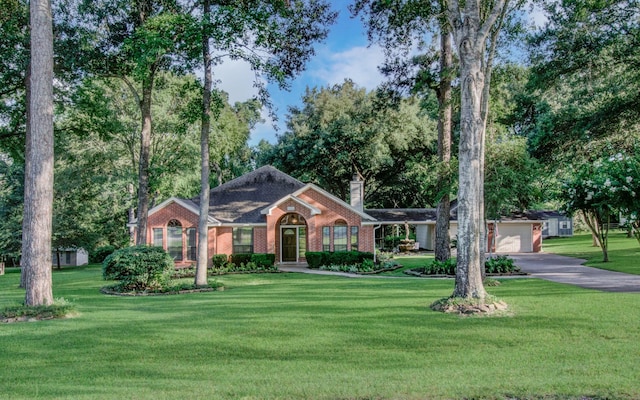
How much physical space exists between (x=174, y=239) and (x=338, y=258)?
878 cm

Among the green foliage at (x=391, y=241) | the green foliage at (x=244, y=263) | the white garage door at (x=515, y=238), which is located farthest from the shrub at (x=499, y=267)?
the green foliage at (x=391, y=241)

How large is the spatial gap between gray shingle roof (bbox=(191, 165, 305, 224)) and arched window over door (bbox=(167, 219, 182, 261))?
1953 millimetres

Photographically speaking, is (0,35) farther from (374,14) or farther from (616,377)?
(616,377)

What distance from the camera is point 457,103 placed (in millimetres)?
19234

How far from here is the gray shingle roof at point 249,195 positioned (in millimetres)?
25844

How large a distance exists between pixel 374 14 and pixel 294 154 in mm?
18167

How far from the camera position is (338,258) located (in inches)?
933

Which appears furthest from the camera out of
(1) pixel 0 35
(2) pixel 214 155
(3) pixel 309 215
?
(2) pixel 214 155

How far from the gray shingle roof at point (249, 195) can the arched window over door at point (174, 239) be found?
6.41ft

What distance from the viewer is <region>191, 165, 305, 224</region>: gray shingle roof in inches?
1017

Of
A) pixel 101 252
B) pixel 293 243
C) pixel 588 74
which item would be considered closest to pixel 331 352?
pixel 588 74

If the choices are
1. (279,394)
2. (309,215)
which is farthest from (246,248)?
(279,394)

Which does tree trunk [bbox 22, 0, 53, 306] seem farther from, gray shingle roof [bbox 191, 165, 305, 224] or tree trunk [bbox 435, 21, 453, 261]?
gray shingle roof [bbox 191, 165, 305, 224]

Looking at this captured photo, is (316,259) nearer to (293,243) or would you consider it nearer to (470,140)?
(293,243)
